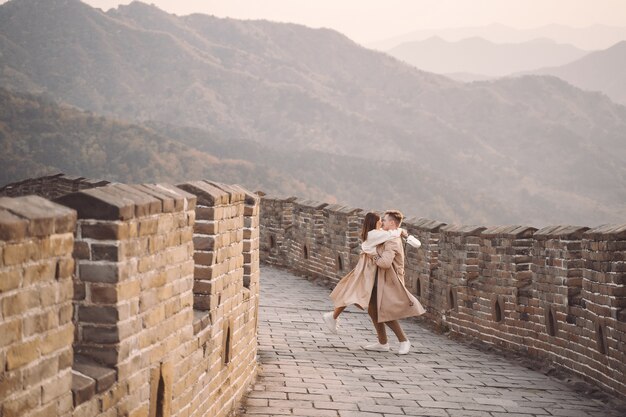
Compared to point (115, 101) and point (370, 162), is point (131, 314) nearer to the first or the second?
point (370, 162)

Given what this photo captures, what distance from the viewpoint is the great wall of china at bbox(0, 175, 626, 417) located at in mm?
2809

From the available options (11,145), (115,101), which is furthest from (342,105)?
(11,145)

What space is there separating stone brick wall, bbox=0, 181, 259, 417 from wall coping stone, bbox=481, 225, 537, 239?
408 cm

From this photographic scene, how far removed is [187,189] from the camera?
16.7ft

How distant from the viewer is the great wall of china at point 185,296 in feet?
9.21

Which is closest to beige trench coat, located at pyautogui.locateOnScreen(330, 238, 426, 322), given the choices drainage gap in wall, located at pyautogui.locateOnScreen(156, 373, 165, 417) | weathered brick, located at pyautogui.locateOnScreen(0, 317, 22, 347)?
drainage gap in wall, located at pyautogui.locateOnScreen(156, 373, 165, 417)

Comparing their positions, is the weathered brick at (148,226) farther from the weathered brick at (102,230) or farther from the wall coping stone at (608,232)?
the wall coping stone at (608,232)

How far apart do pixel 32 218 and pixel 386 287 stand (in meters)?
6.57

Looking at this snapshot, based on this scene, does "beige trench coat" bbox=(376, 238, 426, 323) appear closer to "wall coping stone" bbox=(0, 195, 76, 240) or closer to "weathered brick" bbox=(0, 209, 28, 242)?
"wall coping stone" bbox=(0, 195, 76, 240)

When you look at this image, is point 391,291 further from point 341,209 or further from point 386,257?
point 341,209

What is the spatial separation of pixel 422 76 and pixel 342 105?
79.6ft

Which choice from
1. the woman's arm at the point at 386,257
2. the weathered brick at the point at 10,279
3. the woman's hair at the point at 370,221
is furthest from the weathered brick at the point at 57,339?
the woman's hair at the point at 370,221

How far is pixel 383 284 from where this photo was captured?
9.05 meters

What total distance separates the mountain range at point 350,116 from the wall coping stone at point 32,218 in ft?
288
